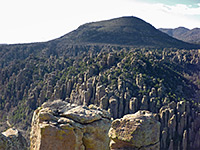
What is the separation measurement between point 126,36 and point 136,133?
488 feet

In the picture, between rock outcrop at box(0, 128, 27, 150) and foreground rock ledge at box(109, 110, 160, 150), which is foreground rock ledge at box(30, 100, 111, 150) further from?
foreground rock ledge at box(109, 110, 160, 150)

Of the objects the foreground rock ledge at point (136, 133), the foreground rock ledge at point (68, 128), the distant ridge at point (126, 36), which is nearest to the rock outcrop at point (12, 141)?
the foreground rock ledge at point (68, 128)

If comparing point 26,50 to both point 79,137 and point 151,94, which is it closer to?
point 151,94

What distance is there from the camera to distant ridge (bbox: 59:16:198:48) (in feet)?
489

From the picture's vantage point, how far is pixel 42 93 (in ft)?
232

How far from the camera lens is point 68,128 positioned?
15.6 metres

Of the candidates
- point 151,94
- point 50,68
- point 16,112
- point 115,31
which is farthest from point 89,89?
point 115,31

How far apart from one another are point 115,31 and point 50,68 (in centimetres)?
8290

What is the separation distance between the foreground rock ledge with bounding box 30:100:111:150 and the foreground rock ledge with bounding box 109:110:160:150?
3.48 metres

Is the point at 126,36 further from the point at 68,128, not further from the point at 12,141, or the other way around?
the point at 68,128

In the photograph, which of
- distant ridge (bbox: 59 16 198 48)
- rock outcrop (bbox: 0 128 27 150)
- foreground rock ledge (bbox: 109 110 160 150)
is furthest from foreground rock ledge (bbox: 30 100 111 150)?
distant ridge (bbox: 59 16 198 48)

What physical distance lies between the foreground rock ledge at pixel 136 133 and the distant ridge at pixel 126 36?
130378 millimetres

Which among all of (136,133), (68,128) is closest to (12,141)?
(68,128)

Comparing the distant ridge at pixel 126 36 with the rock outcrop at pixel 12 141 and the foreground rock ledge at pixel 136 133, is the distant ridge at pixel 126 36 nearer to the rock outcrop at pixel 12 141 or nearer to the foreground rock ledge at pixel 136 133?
the rock outcrop at pixel 12 141
